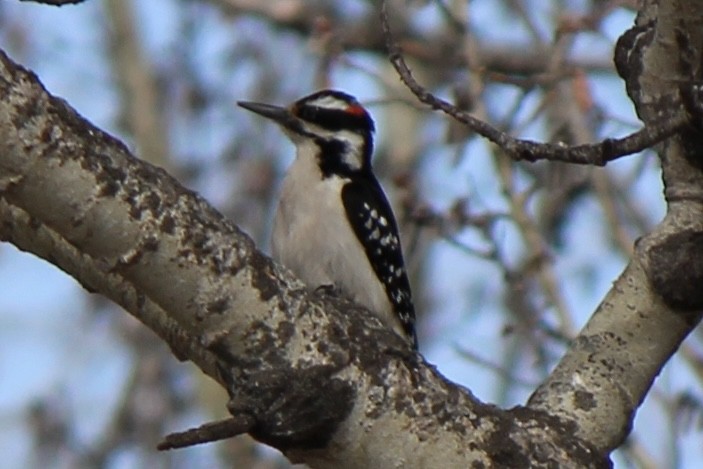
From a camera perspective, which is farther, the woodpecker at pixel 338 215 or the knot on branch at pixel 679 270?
the woodpecker at pixel 338 215

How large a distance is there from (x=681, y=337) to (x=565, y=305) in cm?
321

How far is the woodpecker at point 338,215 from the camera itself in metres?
5.60

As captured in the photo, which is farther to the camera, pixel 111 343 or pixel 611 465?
pixel 111 343

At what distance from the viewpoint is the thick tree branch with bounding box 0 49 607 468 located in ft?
8.71

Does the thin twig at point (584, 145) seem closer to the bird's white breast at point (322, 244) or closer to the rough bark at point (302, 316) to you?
the rough bark at point (302, 316)

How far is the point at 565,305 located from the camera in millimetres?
6555

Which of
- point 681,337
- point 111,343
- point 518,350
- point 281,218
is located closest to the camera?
point 681,337

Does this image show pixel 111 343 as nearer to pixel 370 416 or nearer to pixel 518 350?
pixel 518 350

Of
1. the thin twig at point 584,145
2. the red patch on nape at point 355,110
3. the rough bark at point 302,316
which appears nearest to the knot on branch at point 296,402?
the rough bark at point 302,316

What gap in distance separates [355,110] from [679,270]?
3102mm

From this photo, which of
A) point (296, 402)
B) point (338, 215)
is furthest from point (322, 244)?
point (296, 402)

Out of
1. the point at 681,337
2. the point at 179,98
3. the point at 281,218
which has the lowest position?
the point at 681,337

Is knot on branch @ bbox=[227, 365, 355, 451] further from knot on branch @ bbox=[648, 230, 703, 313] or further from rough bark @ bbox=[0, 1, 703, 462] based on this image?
knot on branch @ bbox=[648, 230, 703, 313]

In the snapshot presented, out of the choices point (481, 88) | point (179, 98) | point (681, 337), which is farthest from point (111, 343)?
point (681, 337)
